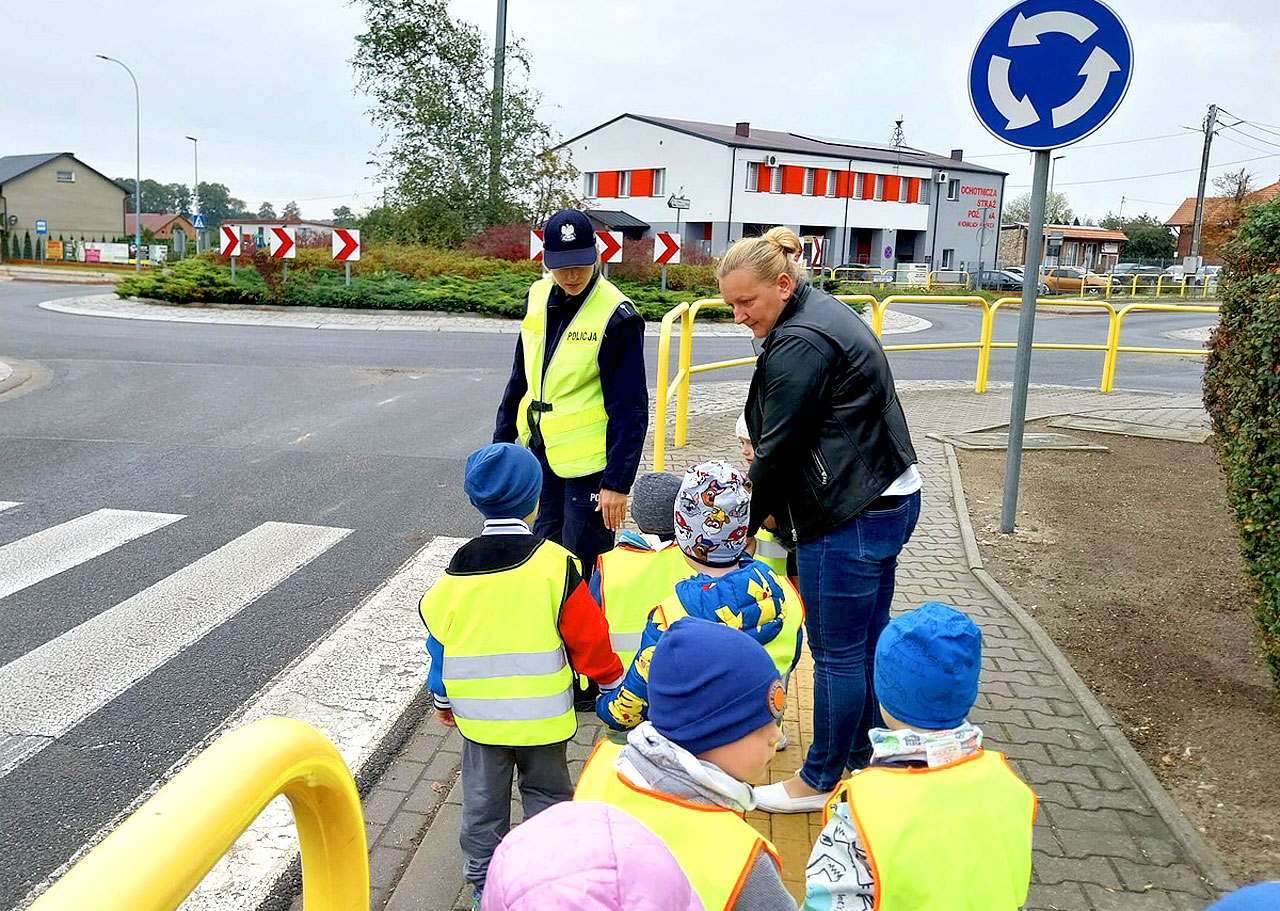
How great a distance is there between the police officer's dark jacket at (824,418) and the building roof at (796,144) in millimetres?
58155

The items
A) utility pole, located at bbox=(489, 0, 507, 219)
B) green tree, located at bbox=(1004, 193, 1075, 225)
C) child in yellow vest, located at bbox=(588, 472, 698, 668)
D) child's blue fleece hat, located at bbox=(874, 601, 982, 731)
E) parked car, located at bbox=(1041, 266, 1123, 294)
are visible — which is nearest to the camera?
child's blue fleece hat, located at bbox=(874, 601, 982, 731)

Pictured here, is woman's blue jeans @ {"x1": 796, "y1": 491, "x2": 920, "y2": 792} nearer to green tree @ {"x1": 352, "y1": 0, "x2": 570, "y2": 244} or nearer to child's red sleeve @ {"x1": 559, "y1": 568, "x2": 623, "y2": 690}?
child's red sleeve @ {"x1": 559, "y1": 568, "x2": 623, "y2": 690}

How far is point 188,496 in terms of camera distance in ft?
25.7

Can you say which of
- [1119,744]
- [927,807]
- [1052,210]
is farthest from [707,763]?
[1052,210]

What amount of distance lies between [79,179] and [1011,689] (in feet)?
293

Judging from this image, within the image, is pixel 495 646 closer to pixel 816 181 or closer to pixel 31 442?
pixel 31 442

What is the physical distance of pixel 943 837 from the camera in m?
2.09

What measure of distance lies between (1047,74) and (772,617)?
14.0 feet

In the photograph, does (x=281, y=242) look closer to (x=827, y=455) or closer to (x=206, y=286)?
(x=206, y=286)

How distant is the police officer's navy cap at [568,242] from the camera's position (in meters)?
4.03

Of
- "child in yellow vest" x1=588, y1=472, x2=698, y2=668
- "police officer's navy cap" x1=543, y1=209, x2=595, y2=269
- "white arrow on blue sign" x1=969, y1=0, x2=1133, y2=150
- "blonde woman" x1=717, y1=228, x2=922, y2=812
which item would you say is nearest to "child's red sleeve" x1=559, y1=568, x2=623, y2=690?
"child in yellow vest" x1=588, y1=472, x2=698, y2=668

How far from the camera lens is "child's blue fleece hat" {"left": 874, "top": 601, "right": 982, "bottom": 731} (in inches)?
87.5

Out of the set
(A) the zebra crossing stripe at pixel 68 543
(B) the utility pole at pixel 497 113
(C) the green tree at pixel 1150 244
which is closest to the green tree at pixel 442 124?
(B) the utility pole at pixel 497 113

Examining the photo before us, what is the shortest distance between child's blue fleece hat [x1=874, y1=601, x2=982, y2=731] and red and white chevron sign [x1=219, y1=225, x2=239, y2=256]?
2189 cm
